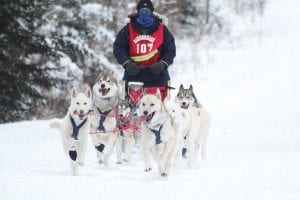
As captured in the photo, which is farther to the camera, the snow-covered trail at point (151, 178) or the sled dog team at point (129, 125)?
the sled dog team at point (129, 125)

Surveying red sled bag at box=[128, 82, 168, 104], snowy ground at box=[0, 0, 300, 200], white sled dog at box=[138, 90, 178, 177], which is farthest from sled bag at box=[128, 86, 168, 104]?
white sled dog at box=[138, 90, 178, 177]

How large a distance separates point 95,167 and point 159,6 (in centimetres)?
1758

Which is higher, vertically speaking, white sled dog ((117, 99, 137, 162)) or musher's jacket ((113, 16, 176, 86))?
musher's jacket ((113, 16, 176, 86))

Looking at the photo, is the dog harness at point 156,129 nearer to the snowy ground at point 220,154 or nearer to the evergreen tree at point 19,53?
the snowy ground at point 220,154

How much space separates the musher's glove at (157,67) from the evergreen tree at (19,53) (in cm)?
783

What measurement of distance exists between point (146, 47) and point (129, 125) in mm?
1041

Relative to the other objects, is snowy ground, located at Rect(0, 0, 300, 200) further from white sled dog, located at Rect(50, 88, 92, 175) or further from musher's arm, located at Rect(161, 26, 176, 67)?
musher's arm, located at Rect(161, 26, 176, 67)

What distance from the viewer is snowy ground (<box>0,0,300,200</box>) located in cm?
568

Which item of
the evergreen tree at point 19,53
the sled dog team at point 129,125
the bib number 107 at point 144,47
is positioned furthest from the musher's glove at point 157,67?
the evergreen tree at point 19,53

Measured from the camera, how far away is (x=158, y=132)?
6.68 m

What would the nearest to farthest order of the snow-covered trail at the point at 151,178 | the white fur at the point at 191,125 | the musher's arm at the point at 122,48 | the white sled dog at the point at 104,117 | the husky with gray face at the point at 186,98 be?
the snow-covered trail at the point at 151,178
the white fur at the point at 191,125
the white sled dog at the point at 104,117
the musher's arm at the point at 122,48
the husky with gray face at the point at 186,98

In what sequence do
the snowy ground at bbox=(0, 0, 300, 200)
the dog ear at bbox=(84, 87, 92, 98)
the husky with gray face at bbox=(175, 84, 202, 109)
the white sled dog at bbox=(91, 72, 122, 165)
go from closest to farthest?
the snowy ground at bbox=(0, 0, 300, 200), the dog ear at bbox=(84, 87, 92, 98), the white sled dog at bbox=(91, 72, 122, 165), the husky with gray face at bbox=(175, 84, 202, 109)

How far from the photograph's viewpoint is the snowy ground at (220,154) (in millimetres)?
5676

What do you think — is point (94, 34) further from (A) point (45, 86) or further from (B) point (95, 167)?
Answer: (B) point (95, 167)
